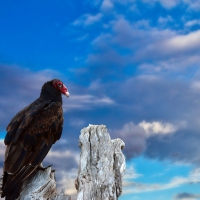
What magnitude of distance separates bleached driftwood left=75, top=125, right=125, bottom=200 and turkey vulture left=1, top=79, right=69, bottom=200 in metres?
0.90

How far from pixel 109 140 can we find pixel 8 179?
216 centimetres

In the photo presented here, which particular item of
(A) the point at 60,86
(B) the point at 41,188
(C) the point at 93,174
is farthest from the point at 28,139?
(A) the point at 60,86

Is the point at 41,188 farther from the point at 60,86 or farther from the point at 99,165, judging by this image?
the point at 60,86


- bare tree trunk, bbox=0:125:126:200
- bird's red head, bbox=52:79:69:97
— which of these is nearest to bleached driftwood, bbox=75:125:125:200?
bare tree trunk, bbox=0:125:126:200

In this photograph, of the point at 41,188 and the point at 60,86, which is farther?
the point at 60,86

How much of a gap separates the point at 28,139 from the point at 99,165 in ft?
5.31

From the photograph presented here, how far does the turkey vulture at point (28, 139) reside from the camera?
Answer: 6656 mm

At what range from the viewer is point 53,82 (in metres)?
9.18

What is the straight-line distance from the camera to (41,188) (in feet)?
22.5

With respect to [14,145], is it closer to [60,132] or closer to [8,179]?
[8,179]

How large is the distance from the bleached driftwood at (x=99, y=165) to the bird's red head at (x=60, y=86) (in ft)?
7.01

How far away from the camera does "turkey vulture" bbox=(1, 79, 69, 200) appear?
666 centimetres

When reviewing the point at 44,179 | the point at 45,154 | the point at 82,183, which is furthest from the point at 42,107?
the point at 82,183

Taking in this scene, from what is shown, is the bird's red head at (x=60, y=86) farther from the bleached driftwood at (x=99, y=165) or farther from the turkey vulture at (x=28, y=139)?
the bleached driftwood at (x=99, y=165)
